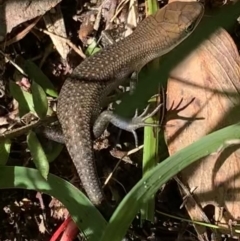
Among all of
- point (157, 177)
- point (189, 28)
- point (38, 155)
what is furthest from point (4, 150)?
point (189, 28)

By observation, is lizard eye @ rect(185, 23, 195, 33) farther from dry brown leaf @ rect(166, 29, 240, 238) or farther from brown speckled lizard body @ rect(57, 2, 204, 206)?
dry brown leaf @ rect(166, 29, 240, 238)

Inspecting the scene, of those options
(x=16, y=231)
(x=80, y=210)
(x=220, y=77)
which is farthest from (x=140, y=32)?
(x=16, y=231)

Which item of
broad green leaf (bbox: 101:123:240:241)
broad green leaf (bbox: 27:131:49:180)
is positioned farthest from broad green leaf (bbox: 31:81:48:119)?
broad green leaf (bbox: 101:123:240:241)

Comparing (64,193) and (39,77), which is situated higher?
(39,77)

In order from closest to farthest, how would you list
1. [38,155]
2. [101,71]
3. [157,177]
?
[157,177] → [38,155] → [101,71]

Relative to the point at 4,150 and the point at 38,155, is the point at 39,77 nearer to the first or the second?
the point at 4,150

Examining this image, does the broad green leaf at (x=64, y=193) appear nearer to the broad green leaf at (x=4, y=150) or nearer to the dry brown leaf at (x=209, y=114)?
the broad green leaf at (x=4, y=150)
